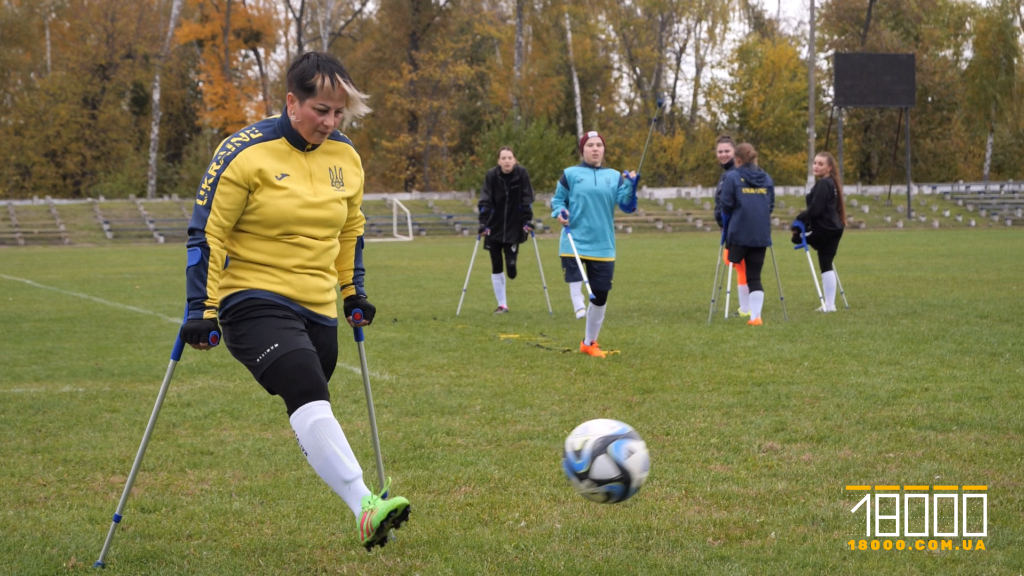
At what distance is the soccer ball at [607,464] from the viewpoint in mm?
4262

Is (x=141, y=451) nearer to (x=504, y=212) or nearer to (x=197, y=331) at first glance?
(x=197, y=331)

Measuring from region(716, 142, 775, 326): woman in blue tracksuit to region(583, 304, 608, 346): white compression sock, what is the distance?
293 cm

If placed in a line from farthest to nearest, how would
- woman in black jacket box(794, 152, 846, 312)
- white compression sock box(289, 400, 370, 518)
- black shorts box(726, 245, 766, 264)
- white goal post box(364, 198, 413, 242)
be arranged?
white goal post box(364, 198, 413, 242), woman in black jacket box(794, 152, 846, 312), black shorts box(726, 245, 766, 264), white compression sock box(289, 400, 370, 518)

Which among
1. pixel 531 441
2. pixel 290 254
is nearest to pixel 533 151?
pixel 531 441

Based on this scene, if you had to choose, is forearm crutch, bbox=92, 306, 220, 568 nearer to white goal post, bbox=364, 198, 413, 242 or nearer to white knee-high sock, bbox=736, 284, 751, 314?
white knee-high sock, bbox=736, 284, 751, 314

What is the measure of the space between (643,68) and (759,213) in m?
49.8

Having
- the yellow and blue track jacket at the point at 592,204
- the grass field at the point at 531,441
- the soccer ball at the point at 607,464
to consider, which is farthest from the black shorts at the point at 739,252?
the soccer ball at the point at 607,464

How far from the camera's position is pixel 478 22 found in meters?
56.1

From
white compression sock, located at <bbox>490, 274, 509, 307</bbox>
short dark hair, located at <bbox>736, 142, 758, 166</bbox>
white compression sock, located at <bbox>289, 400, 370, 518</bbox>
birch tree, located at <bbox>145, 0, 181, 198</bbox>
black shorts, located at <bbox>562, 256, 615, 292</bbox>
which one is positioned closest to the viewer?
white compression sock, located at <bbox>289, 400, 370, 518</bbox>

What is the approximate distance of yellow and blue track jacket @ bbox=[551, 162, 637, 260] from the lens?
32.7 ft

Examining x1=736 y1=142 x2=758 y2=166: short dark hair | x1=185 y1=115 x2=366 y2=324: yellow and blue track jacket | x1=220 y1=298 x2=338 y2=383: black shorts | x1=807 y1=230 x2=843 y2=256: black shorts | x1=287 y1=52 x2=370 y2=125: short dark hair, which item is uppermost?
x1=287 y1=52 x2=370 y2=125: short dark hair

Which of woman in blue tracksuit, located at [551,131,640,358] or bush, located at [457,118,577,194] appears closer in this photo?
woman in blue tracksuit, located at [551,131,640,358]

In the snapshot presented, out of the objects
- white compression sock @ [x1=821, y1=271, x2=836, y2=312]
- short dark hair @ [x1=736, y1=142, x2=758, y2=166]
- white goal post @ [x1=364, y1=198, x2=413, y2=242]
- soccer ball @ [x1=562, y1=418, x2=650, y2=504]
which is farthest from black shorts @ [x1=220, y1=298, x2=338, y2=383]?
white goal post @ [x1=364, y1=198, x2=413, y2=242]

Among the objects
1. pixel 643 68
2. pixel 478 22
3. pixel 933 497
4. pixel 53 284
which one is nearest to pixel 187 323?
pixel 933 497
